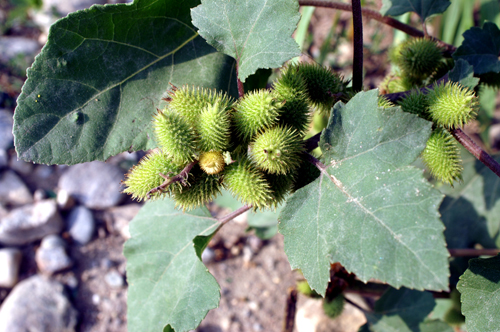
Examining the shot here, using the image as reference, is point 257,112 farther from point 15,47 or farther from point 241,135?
point 15,47

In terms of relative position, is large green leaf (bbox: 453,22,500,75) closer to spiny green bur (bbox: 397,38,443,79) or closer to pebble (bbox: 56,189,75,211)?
spiny green bur (bbox: 397,38,443,79)

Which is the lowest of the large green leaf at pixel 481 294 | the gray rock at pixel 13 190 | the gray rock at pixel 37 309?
the gray rock at pixel 37 309

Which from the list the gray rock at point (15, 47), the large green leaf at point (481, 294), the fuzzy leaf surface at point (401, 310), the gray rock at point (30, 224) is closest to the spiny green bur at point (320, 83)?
the large green leaf at point (481, 294)

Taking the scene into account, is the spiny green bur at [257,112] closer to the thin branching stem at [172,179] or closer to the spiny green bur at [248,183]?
the spiny green bur at [248,183]

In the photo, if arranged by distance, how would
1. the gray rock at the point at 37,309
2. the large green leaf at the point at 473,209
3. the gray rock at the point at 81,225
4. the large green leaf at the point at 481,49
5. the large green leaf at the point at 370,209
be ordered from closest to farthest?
1. the large green leaf at the point at 370,209
2. the large green leaf at the point at 481,49
3. the large green leaf at the point at 473,209
4. the gray rock at the point at 37,309
5. the gray rock at the point at 81,225

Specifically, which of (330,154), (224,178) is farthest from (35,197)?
(330,154)

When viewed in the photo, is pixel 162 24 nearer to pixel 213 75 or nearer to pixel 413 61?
pixel 213 75

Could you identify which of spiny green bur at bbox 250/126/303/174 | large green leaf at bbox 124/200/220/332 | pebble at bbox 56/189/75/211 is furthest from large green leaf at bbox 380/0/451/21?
pebble at bbox 56/189/75/211
